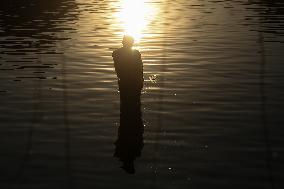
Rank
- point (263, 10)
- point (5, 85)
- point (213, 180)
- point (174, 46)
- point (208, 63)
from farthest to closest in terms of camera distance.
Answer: point (263, 10) < point (174, 46) < point (208, 63) < point (5, 85) < point (213, 180)

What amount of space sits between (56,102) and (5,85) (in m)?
3.36

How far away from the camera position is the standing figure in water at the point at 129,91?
39.1ft

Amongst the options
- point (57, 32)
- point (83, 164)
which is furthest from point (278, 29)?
point (83, 164)

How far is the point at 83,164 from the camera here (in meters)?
11.1

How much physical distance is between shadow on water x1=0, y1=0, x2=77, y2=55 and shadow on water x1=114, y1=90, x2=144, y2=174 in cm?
1384

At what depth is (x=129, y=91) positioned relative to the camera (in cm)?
1227

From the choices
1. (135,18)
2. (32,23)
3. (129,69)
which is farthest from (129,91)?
(135,18)

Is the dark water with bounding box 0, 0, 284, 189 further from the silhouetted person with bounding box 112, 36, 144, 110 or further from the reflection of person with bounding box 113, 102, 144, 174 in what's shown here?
the silhouetted person with bounding box 112, 36, 144, 110

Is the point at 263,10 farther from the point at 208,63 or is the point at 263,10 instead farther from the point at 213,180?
the point at 213,180

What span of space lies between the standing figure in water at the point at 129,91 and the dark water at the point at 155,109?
24 cm

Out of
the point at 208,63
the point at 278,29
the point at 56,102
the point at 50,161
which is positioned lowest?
the point at 278,29

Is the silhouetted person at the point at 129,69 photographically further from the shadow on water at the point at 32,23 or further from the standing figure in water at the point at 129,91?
the shadow on water at the point at 32,23

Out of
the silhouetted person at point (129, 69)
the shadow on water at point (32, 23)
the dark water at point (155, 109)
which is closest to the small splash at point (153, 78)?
the dark water at point (155, 109)

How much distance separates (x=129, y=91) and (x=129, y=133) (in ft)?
3.54
